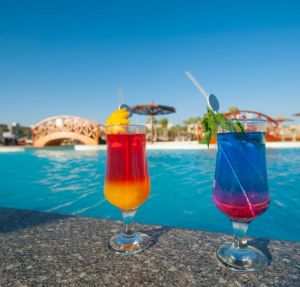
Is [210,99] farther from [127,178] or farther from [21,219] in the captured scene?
[21,219]

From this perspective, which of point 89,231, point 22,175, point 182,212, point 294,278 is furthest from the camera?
point 22,175

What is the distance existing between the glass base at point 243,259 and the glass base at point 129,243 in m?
0.40

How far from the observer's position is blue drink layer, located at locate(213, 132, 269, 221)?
38.9 inches

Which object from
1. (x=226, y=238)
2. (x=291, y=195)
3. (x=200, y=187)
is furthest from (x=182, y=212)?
(x=226, y=238)

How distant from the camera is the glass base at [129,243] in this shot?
3.82 ft

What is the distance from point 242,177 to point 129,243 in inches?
26.4

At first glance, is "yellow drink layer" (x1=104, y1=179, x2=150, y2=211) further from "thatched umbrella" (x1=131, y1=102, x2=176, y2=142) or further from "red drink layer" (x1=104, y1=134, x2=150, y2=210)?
"thatched umbrella" (x1=131, y1=102, x2=176, y2=142)

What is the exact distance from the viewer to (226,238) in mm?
1301

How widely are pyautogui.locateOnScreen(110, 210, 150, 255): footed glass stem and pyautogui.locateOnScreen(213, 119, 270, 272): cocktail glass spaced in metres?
0.40

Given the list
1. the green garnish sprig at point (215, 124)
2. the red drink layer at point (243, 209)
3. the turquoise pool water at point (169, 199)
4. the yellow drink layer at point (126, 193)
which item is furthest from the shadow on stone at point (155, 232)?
the turquoise pool water at point (169, 199)

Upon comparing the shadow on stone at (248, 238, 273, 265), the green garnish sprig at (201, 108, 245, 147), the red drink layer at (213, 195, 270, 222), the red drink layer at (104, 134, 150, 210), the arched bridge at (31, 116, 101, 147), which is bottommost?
the shadow on stone at (248, 238, 273, 265)

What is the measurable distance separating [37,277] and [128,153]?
698 mm

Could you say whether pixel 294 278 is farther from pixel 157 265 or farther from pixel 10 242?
pixel 10 242

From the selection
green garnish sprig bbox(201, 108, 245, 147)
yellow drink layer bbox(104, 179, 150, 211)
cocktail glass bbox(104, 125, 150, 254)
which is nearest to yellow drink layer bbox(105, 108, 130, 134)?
cocktail glass bbox(104, 125, 150, 254)
